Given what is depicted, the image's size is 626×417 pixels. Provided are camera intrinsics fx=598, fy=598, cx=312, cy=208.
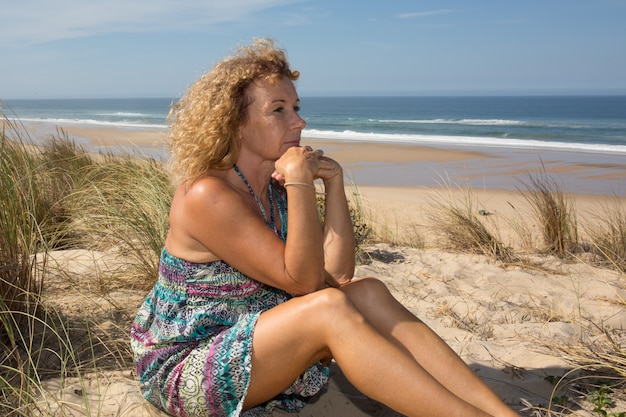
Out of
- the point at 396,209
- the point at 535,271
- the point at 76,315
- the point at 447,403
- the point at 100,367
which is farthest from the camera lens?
the point at 396,209

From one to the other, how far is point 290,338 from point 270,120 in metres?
0.87

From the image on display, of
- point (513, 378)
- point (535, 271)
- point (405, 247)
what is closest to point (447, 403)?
point (513, 378)

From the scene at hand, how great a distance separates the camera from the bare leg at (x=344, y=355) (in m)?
1.91

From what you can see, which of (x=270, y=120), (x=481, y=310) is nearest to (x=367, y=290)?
(x=270, y=120)

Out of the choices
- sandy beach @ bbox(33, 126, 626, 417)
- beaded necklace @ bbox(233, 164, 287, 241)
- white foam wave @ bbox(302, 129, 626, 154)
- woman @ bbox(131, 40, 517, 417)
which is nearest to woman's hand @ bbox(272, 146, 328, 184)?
woman @ bbox(131, 40, 517, 417)

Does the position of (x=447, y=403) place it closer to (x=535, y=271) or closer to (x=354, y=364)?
(x=354, y=364)

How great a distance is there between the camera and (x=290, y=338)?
6.59 ft

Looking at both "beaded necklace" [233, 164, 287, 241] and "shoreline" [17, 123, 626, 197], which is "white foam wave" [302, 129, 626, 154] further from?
"beaded necklace" [233, 164, 287, 241]

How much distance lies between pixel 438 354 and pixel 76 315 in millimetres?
1931

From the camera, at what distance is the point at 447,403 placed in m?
1.89

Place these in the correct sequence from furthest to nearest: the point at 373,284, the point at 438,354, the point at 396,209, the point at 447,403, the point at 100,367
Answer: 1. the point at 396,209
2. the point at 100,367
3. the point at 373,284
4. the point at 438,354
5. the point at 447,403

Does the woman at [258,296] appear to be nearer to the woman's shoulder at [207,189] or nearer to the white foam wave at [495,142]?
the woman's shoulder at [207,189]

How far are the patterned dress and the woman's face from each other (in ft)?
1.68

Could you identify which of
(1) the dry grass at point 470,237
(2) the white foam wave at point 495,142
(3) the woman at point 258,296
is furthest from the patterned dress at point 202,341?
(2) the white foam wave at point 495,142
